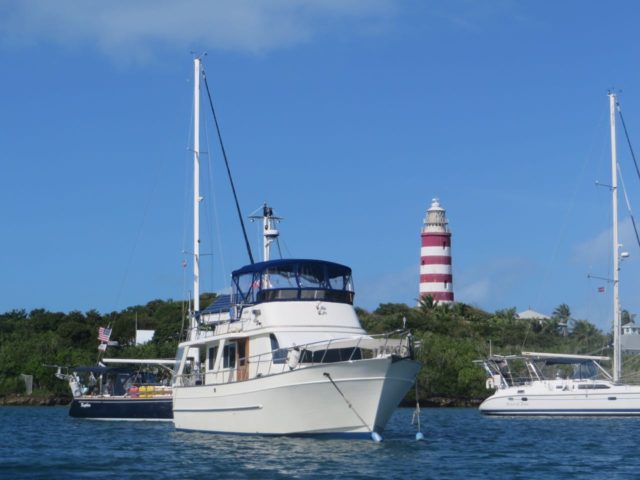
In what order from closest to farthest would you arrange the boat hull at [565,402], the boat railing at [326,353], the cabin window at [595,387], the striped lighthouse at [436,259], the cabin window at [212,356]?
the boat railing at [326,353] < the cabin window at [212,356] < the boat hull at [565,402] < the cabin window at [595,387] < the striped lighthouse at [436,259]

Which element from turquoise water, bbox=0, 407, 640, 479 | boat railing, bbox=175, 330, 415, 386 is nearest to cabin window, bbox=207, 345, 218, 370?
turquoise water, bbox=0, 407, 640, 479

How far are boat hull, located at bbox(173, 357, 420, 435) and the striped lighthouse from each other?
67594 mm

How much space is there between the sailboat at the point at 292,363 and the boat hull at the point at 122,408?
7.18 meters

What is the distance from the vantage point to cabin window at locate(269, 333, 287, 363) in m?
36.2

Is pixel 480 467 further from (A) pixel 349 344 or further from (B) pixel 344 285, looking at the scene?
(B) pixel 344 285

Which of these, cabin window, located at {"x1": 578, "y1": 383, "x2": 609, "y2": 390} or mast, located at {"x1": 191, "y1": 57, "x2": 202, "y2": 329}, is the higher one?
mast, located at {"x1": 191, "y1": 57, "x2": 202, "y2": 329}

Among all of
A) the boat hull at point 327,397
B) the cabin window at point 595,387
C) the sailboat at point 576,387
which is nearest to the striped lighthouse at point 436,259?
the sailboat at point 576,387

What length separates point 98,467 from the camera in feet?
97.5

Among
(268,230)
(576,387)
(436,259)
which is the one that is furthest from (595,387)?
(436,259)

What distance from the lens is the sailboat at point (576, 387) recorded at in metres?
53.5

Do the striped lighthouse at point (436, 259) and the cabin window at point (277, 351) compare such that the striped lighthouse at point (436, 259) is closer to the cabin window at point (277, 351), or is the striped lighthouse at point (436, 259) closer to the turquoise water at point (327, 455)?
the turquoise water at point (327, 455)

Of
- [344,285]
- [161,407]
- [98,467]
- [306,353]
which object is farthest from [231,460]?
[161,407]

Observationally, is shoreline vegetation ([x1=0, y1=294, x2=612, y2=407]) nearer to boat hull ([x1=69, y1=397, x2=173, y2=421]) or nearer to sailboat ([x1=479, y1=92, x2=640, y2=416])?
sailboat ([x1=479, y1=92, x2=640, y2=416])

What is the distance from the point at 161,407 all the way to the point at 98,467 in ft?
66.4
